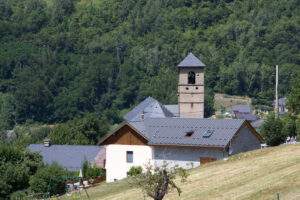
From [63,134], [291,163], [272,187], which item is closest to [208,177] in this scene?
[291,163]

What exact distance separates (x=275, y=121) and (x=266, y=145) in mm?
1557

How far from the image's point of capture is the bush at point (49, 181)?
43812 millimetres

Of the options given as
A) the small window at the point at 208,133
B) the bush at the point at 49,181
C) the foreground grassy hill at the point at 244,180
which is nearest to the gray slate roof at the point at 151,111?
the small window at the point at 208,133

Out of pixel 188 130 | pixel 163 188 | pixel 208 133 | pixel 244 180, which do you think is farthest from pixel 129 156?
pixel 163 188

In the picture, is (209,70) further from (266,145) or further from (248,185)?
(248,185)

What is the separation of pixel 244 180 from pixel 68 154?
41.5m

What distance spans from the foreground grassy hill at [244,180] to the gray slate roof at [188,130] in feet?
13.1

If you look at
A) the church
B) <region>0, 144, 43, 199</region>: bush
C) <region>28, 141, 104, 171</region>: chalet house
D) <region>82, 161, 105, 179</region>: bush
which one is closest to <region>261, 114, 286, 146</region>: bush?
the church

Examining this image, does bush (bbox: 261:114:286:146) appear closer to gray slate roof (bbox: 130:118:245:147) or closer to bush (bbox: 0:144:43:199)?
gray slate roof (bbox: 130:118:245:147)

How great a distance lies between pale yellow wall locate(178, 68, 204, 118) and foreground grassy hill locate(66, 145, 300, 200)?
1324 inches

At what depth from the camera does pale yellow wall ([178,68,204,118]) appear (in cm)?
7681

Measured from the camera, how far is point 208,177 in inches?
1453

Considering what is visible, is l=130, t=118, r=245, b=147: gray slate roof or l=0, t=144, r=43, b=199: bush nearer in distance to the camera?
l=0, t=144, r=43, b=199: bush

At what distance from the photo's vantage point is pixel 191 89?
78062mm
